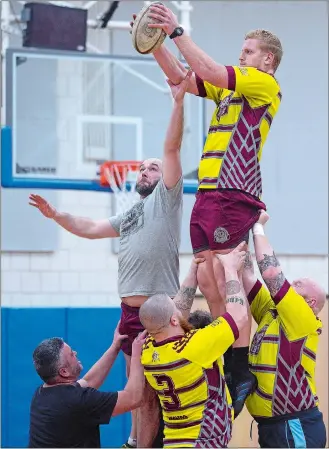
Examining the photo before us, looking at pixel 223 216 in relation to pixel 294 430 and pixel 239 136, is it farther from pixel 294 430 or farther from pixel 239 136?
pixel 294 430

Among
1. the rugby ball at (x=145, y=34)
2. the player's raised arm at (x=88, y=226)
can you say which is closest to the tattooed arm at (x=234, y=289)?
the rugby ball at (x=145, y=34)

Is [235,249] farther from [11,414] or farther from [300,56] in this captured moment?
[300,56]

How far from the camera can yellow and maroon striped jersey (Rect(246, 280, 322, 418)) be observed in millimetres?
5863

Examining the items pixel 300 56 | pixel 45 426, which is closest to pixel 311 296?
pixel 45 426

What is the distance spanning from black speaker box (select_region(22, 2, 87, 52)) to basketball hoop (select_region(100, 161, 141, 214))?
201 cm

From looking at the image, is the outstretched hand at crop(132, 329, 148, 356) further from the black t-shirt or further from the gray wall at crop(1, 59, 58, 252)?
the gray wall at crop(1, 59, 58, 252)

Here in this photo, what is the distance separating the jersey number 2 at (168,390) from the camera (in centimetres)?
563


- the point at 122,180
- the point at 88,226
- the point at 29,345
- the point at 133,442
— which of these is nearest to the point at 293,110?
the point at 122,180

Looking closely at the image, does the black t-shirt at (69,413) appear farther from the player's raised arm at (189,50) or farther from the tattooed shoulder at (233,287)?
the player's raised arm at (189,50)

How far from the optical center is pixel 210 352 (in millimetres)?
5547

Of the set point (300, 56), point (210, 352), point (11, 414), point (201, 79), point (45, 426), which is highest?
point (300, 56)

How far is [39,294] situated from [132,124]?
3097 mm

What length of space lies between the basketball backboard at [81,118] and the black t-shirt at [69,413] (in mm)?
3818

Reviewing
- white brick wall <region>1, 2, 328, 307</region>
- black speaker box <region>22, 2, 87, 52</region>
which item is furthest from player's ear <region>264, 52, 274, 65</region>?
white brick wall <region>1, 2, 328, 307</region>
